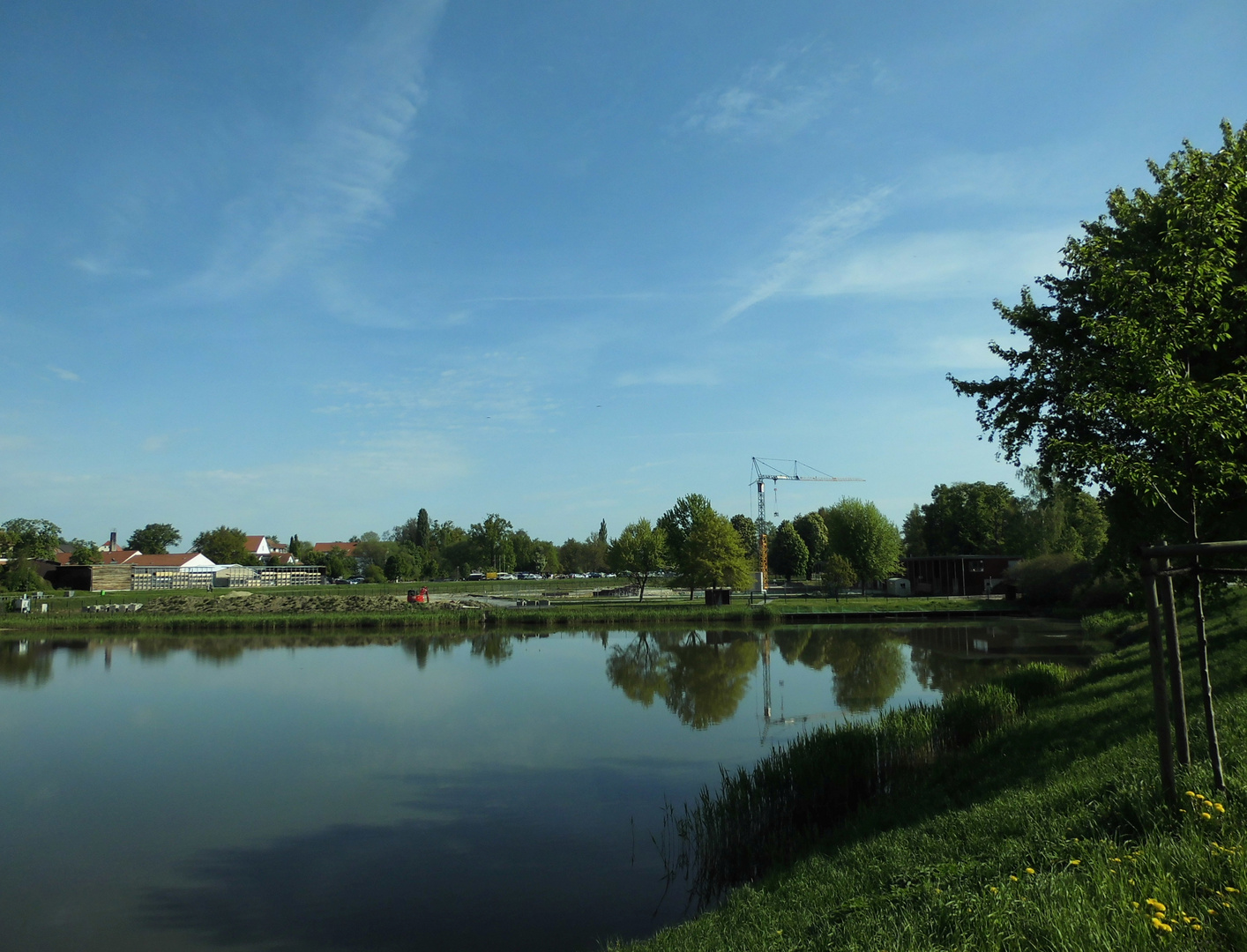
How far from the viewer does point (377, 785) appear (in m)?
15.3

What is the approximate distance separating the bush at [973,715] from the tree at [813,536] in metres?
86.4

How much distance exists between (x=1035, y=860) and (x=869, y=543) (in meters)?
64.2

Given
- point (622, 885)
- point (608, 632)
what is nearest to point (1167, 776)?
point (622, 885)

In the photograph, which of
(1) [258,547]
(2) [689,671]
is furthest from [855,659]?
(1) [258,547]

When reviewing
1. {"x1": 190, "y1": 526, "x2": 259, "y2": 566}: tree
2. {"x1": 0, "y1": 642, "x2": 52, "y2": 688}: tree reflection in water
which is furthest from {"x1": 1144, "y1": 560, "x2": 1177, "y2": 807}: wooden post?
{"x1": 190, "y1": 526, "x2": 259, "y2": 566}: tree

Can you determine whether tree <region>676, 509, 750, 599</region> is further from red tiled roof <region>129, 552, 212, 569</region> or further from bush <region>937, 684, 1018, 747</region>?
red tiled roof <region>129, 552, 212, 569</region>

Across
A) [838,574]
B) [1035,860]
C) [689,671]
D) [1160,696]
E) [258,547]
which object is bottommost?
[689,671]

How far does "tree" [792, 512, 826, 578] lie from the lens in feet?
338

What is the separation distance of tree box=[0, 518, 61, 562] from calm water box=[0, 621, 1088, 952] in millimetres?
55888

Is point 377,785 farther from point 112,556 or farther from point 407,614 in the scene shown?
point 112,556

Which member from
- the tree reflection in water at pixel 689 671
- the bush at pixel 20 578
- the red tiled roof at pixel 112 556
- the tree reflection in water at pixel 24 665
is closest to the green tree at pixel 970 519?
the tree reflection in water at pixel 689 671

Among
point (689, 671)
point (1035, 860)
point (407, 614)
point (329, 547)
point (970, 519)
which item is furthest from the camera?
point (329, 547)

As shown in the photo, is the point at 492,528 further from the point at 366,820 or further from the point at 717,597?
the point at 366,820

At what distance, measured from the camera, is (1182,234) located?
8508mm
